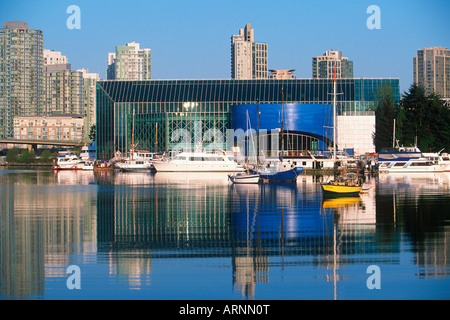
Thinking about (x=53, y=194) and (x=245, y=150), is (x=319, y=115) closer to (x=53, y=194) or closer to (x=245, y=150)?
(x=245, y=150)

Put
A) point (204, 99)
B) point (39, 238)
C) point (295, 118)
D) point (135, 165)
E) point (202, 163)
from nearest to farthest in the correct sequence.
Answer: point (39, 238) < point (202, 163) < point (135, 165) < point (295, 118) < point (204, 99)

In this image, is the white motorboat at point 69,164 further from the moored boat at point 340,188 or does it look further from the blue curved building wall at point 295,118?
the moored boat at point 340,188

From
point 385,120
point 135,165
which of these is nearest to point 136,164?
point 135,165

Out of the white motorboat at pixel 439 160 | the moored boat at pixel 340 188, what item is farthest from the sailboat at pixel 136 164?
the moored boat at pixel 340 188

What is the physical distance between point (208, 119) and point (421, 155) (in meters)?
49.1

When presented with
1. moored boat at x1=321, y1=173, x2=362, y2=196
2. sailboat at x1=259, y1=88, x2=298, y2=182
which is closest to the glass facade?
sailboat at x1=259, y1=88, x2=298, y2=182

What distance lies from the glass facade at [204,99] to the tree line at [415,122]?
625 cm

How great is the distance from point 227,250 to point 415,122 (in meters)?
105

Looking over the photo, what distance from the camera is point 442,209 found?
40.7 metres

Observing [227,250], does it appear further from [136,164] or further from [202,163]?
[136,164]

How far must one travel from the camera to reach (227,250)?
26406 mm

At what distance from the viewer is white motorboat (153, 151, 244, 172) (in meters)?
112

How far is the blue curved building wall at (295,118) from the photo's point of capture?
435 ft
